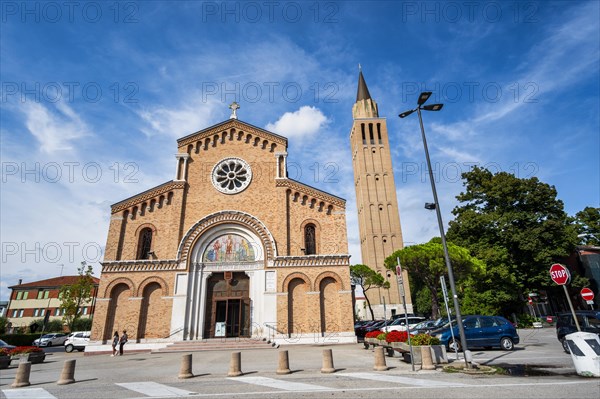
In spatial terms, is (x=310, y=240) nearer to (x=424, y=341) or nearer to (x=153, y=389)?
(x=424, y=341)

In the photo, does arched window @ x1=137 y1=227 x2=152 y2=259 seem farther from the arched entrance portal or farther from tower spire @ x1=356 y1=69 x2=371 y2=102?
tower spire @ x1=356 y1=69 x2=371 y2=102

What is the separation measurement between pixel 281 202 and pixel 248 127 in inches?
275

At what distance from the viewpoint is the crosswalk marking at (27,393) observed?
783cm

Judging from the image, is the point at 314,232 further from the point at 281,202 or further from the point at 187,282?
the point at 187,282

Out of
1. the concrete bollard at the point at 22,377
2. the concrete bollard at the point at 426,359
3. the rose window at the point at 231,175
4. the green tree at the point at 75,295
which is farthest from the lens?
the green tree at the point at 75,295

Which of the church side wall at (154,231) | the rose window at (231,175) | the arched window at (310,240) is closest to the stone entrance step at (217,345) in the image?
the church side wall at (154,231)

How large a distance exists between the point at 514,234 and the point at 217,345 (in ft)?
91.0

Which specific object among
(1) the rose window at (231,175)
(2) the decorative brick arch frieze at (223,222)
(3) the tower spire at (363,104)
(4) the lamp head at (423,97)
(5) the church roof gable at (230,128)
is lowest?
(2) the decorative brick arch frieze at (223,222)

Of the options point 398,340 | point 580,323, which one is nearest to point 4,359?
point 398,340

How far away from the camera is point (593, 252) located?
30.6 metres

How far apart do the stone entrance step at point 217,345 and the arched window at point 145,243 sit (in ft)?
20.5

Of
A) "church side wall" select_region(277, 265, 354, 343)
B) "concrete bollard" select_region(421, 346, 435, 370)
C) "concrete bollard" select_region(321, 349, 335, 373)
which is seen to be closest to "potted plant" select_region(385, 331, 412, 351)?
"concrete bollard" select_region(421, 346, 435, 370)

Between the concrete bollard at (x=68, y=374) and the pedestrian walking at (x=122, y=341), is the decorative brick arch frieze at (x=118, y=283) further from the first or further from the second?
the concrete bollard at (x=68, y=374)

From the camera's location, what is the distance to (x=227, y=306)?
21578 millimetres
